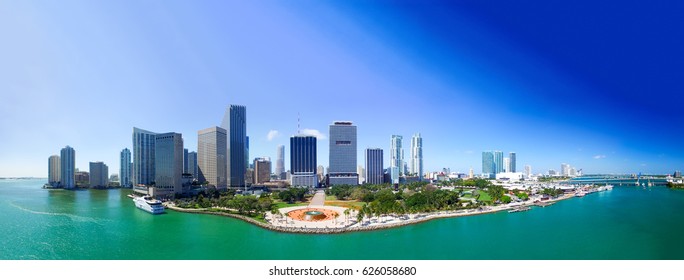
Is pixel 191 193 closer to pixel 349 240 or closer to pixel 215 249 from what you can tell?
pixel 215 249

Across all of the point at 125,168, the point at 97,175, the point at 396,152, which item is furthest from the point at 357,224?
the point at 97,175

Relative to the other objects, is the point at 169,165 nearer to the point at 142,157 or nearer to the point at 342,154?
the point at 142,157

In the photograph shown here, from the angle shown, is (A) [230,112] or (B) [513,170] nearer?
(A) [230,112]

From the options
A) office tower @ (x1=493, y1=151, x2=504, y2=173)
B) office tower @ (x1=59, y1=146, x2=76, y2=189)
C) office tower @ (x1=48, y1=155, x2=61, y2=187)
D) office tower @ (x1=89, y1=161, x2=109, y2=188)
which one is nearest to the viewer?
office tower @ (x1=59, y1=146, x2=76, y2=189)

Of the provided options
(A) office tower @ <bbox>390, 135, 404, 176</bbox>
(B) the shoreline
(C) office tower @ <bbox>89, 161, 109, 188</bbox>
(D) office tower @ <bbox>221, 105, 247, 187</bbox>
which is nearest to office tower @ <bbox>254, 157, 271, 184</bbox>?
(D) office tower @ <bbox>221, 105, 247, 187</bbox>

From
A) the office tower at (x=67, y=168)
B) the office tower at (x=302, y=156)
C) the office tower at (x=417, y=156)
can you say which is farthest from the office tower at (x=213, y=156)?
the office tower at (x=417, y=156)

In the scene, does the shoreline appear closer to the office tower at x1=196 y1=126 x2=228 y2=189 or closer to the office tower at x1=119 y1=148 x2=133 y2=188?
the office tower at x1=196 y1=126 x2=228 y2=189

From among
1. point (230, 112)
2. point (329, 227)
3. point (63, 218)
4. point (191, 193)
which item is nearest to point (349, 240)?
point (329, 227)
